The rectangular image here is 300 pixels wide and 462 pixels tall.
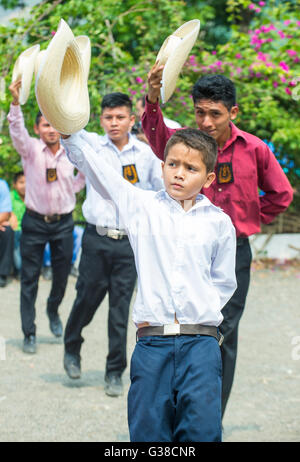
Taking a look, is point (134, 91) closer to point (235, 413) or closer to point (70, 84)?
point (235, 413)

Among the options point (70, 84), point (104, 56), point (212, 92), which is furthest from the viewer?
point (104, 56)

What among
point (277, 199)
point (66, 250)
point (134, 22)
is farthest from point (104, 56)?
point (277, 199)

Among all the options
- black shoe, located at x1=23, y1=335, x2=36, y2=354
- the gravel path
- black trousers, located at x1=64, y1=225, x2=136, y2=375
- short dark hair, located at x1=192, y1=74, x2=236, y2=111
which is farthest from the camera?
black shoe, located at x1=23, y1=335, x2=36, y2=354

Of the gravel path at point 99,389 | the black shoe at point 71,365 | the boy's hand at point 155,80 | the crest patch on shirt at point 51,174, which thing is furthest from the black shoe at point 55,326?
the boy's hand at point 155,80

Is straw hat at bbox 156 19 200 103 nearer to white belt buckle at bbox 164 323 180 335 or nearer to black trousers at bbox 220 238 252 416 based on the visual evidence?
white belt buckle at bbox 164 323 180 335

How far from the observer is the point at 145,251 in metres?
3.27

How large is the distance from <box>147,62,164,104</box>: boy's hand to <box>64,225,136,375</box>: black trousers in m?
2.11

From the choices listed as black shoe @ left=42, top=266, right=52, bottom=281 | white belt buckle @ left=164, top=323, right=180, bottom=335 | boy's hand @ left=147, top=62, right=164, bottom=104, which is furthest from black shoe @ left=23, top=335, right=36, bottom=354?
black shoe @ left=42, top=266, right=52, bottom=281

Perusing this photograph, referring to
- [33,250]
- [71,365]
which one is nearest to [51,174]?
[33,250]

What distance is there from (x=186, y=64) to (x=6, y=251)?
3.61 m

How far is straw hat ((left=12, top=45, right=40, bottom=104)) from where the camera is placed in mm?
4340

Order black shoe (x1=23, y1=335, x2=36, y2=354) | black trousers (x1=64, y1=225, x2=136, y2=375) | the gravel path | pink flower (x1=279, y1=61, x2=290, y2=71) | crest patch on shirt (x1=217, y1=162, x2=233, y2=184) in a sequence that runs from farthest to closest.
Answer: pink flower (x1=279, y1=61, x2=290, y2=71) → black shoe (x1=23, y1=335, x2=36, y2=354) → black trousers (x1=64, y1=225, x2=136, y2=375) → the gravel path → crest patch on shirt (x1=217, y1=162, x2=233, y2=184)

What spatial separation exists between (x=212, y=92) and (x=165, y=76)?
914 millimetres

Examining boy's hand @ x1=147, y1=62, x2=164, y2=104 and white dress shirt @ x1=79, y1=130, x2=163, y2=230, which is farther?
white dress shirt @ x1=79, y1=130, x2=163, y2=230
